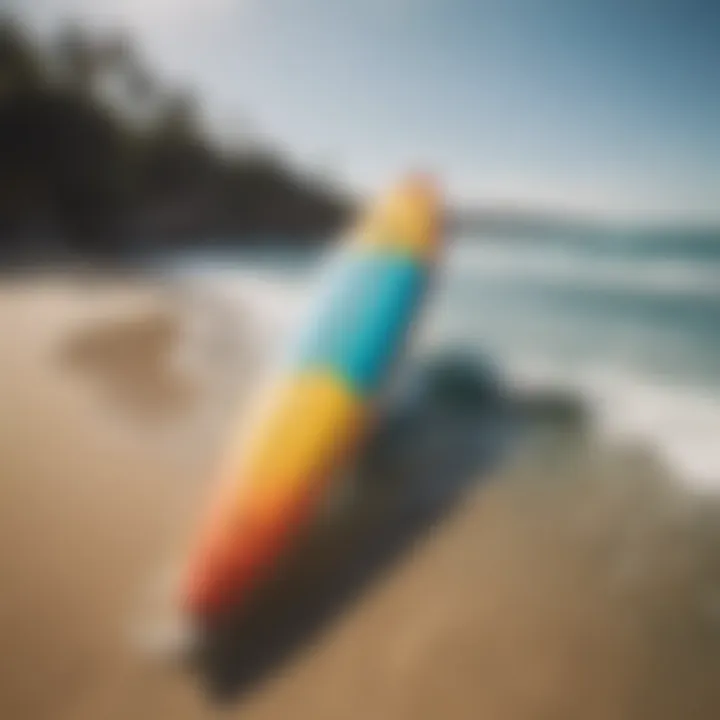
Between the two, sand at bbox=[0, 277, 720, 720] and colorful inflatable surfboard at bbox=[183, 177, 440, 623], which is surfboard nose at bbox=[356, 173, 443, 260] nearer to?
colorful inflatable surfboard at bbox=[183, 177, 440, 623]

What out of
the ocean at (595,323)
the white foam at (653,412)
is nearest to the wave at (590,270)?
the ocean at (595,323)

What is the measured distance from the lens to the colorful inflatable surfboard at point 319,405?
2.75ft

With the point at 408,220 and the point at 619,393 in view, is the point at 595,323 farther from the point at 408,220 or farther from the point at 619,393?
the point at 408,220

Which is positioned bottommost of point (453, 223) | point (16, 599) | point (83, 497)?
point (16, 599)

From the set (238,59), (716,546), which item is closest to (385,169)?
(238,59)

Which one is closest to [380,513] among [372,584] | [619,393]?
[372,584]

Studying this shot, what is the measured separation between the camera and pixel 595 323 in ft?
3.22

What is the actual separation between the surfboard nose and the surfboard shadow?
0.14 meters

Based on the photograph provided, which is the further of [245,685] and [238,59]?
[238,59]

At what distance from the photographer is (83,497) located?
0.93 m

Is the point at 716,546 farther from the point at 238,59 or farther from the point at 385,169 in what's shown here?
→ the point at 238,59

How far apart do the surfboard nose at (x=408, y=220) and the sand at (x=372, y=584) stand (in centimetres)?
19

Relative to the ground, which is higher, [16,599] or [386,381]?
[386,381]

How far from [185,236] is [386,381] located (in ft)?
1.05
